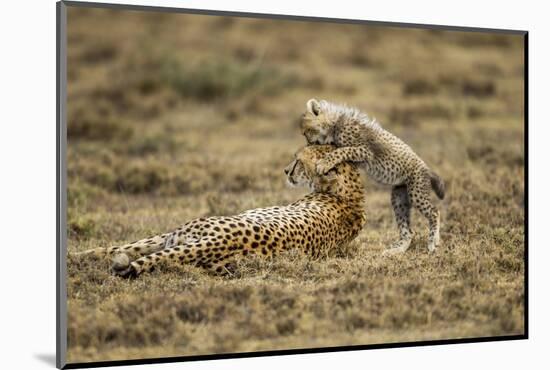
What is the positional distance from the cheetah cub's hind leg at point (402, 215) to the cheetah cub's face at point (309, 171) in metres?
0.46

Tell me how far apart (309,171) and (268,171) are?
2356 mm

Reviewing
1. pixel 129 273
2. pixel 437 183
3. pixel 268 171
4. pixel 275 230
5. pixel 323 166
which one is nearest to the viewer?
pixel 129 273

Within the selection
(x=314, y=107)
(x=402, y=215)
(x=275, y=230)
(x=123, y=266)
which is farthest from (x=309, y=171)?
(x=123, y=266)

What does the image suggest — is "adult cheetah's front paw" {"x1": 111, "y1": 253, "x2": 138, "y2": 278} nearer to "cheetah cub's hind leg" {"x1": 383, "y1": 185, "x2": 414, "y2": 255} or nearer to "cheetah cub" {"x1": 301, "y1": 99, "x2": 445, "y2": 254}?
"cheetah cub" {"x1": 301, "y1": 99, "x2": 445, "y2": 254}

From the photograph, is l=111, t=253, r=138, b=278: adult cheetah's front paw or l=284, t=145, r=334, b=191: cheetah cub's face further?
l=284, t=145, r=334, b=191: cheetah cub's face

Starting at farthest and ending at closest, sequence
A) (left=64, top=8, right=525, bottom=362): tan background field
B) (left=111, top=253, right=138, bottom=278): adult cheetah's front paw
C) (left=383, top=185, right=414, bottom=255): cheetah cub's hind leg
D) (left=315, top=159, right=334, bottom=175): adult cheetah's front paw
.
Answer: (left=383, top=185, right=414, bottom=255): cheetah cub's hind leg < (left=315, top=159, right=334, bottom=175): adult cheetah's front paw < (left=111, top=253, right=138, bottom=278): adult cheetah's front paw < (left=64, top=8, right=525, bottom=362): tan background field

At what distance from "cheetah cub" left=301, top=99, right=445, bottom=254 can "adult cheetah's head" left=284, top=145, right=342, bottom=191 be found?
6 centimetres

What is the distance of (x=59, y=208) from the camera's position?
4828 millimetres

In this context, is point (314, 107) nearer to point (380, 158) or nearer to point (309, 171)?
point (309, 171)

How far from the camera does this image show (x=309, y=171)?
6.22 metres

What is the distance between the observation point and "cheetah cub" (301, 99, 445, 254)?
6.15 m

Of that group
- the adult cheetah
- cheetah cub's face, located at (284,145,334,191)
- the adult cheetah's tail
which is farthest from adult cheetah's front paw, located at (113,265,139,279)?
the adult cheetah's tail

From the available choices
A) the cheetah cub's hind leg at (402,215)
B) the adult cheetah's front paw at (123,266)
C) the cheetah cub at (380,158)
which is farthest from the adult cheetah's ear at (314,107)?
the adult cheetah's front paw at (123,266)

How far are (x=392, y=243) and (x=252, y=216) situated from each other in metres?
1.20
